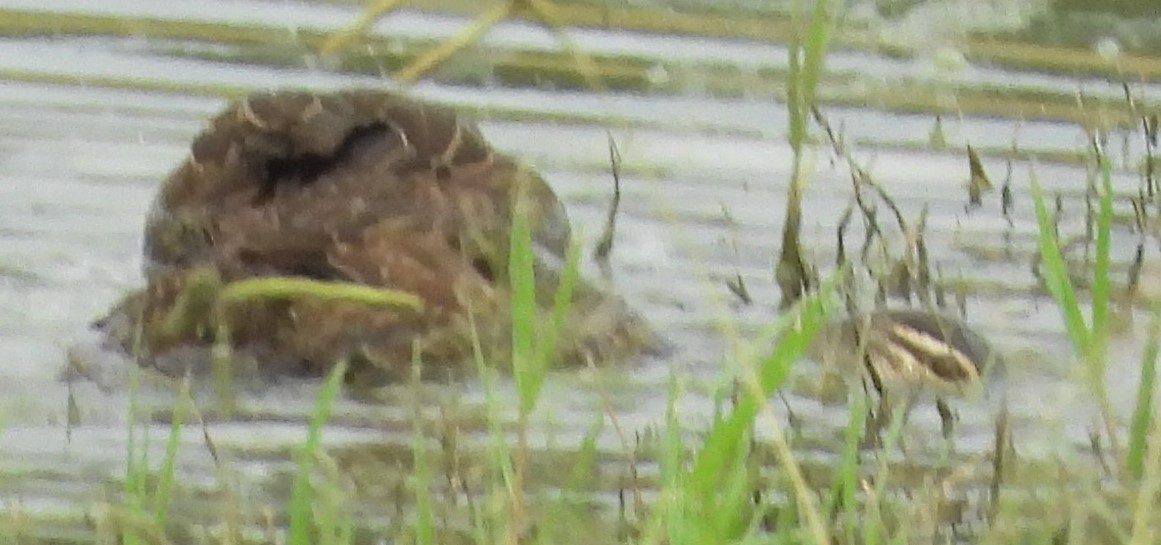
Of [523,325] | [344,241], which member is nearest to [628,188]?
[344,241]

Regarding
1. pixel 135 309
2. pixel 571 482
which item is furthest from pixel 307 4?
pixel 571 482

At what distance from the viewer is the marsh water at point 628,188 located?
339 centimetres

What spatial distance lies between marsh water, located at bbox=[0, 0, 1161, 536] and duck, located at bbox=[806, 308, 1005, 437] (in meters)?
0.06

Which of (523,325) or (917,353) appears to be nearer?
(523,325)

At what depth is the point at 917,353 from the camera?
3834mm

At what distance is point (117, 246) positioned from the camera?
181 inches

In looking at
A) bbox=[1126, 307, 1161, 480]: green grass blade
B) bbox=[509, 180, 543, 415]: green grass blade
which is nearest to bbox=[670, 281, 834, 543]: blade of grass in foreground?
bbox=[509, 180, 543, 415]: green grass blade

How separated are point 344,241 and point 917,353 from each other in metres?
1.04

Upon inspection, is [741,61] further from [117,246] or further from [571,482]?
[571,482]

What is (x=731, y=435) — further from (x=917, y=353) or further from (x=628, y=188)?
(x=628, y=188)

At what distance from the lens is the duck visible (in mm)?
3750

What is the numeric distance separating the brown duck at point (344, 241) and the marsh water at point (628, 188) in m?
0.10

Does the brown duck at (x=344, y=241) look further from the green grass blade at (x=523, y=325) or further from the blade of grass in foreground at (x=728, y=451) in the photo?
the blade of grass in foreground at (x=728, y=451)

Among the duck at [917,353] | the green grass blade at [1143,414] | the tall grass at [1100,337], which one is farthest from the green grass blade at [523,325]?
the duck at [917,353]
